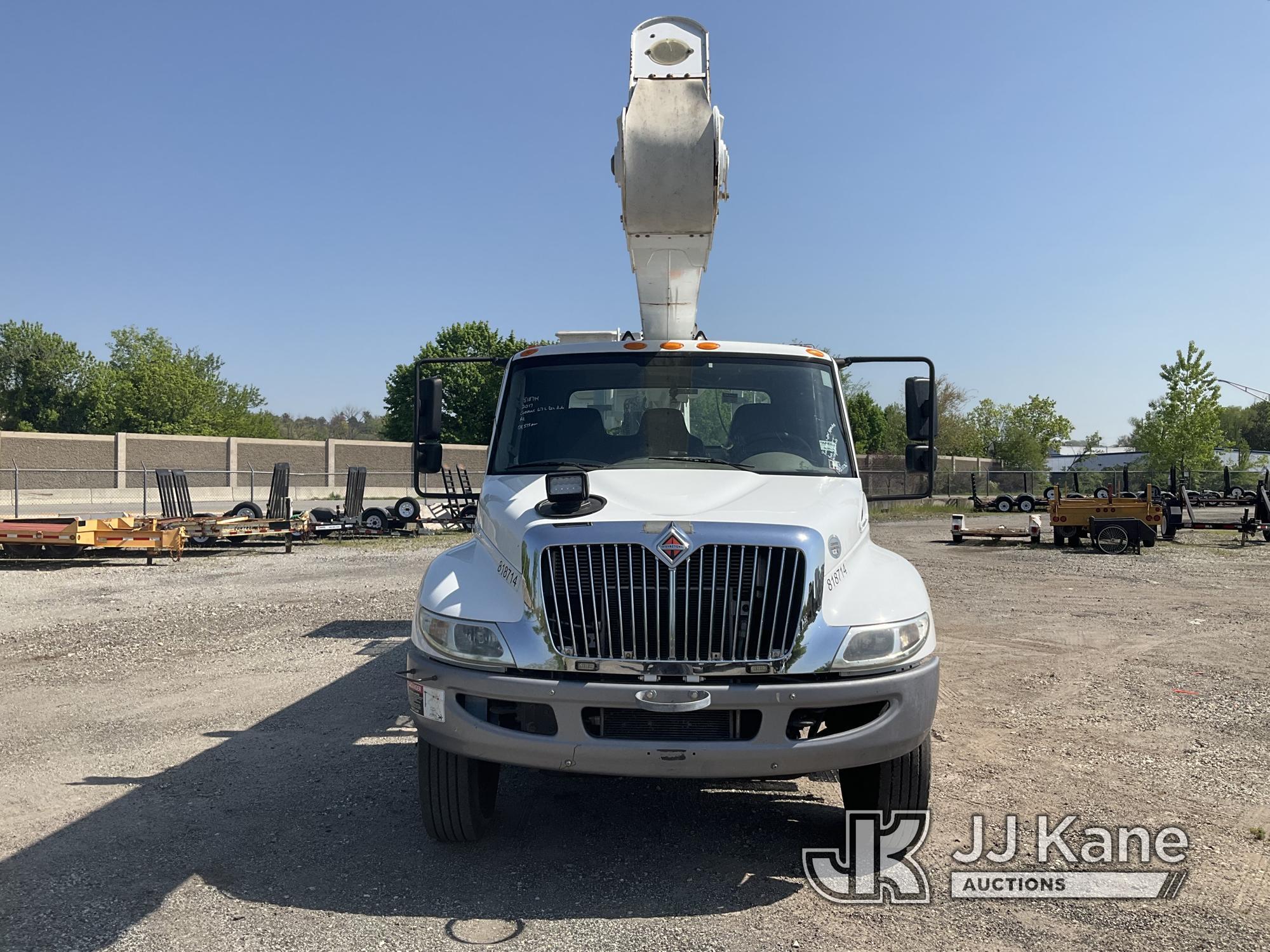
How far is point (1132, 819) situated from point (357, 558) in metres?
15.2

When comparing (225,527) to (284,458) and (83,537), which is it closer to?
(83,537)

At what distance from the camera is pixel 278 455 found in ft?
159

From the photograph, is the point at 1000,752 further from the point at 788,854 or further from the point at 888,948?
the point at 888,948

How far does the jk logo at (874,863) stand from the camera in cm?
379

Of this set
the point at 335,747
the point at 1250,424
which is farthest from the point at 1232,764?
the point at 1250,424

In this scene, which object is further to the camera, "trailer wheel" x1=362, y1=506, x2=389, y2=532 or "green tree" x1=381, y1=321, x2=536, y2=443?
"green tree" x1=381, y1=321, x2=536, y2=443

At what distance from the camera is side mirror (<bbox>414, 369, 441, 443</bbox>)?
19.0 feet

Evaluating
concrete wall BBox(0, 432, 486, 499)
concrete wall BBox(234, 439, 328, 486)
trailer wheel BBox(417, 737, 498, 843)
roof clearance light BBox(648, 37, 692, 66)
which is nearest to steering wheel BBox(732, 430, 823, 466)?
trailer wheel BBox(417, 737, 498, 843)

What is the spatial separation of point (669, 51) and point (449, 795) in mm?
6030

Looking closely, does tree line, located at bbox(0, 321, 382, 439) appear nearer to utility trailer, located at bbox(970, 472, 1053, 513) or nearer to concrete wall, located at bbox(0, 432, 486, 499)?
concrete wall, located at bbox(0, 432, 486, 499)

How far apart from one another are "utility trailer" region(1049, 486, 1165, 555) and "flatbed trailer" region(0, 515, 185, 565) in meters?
18.3

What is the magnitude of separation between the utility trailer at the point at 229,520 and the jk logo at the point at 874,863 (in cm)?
1584

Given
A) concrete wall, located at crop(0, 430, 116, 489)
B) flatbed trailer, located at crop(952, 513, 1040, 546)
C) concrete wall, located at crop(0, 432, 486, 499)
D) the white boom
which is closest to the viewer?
the white boom

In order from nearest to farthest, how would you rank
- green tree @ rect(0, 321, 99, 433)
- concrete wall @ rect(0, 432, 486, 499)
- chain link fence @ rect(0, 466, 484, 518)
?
chain link fence @ rect(0, 466, 484, 518), concrete wall @ rect(0, 432, 486, 499), green tree @ rect(0, 321, 99, 433)
